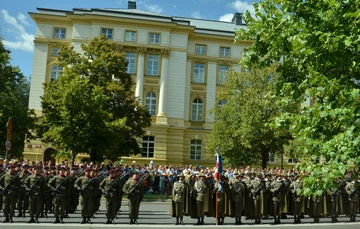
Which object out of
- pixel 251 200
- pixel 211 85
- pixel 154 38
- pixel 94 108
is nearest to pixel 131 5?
pixel 154 38

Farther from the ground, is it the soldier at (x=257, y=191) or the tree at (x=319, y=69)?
the tree at (x=319, y=69)

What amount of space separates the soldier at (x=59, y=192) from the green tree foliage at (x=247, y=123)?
18049mm

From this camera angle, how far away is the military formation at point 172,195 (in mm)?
14812

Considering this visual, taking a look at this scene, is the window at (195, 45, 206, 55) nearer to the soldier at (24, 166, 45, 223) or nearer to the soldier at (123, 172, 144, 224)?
the soldier at (123, 172, 144, 224)

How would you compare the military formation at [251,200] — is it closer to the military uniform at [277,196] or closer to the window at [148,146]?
the military uniform at [277,196]

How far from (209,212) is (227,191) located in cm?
116

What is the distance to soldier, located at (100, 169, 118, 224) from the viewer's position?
14844mm

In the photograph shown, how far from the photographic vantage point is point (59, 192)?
14.9 meters

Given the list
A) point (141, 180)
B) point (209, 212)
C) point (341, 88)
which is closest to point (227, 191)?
point (209, 212)

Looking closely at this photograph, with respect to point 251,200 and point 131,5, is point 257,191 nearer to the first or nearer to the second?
point 251,200

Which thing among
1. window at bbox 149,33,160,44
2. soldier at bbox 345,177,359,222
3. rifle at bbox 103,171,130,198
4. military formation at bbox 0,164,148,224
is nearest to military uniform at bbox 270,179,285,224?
soldier at bbox 345,177,359,222

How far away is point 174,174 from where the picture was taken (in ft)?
87.5

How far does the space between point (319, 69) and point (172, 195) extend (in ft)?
26.5

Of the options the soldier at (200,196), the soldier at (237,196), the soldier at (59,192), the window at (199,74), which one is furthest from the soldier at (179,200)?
the window at (199,74)
